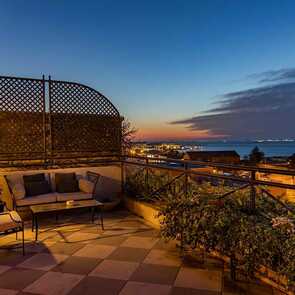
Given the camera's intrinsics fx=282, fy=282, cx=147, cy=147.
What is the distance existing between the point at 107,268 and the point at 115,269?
0.29 feet

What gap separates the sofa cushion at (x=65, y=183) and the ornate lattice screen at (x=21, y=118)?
32.8 inches

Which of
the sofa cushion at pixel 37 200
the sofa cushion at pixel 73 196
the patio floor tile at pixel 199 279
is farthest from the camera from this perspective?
the sofa cushion at pixel 73 196

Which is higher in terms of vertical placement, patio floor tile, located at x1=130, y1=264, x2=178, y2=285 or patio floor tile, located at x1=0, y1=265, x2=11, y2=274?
patio floor tile, located at x1=0, y1=265, x2=11, y2=274

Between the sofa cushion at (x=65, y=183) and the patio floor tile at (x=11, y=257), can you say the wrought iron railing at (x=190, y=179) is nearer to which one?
the sofa cushion at (x=65, y=183)

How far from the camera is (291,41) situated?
8.72 m

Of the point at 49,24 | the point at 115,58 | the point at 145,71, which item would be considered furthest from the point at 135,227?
the point at 145,71

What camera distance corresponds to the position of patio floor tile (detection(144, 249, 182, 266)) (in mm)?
3080

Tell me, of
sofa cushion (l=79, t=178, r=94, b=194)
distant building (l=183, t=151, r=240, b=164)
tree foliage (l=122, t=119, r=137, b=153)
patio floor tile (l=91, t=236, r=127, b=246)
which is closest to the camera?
patio floor tile (l=91, t=236, r=127, b=246)

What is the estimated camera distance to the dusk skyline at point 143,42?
6.73 metres

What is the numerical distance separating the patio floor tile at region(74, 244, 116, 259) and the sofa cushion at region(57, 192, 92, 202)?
4.29 feet

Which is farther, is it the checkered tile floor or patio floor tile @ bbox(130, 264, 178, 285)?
patio floor tile @ bbox(130, 264, 178, 285)

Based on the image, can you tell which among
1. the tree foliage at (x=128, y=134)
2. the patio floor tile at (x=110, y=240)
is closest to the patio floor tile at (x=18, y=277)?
the patio floor tile at (x=110, y=240)

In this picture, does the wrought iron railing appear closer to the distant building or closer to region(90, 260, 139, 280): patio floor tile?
the distant building

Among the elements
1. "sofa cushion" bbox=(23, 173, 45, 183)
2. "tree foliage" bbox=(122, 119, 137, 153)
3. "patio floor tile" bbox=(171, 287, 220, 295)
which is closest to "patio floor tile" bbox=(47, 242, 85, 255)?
"patio floor tile" bbox=(171, 287, 220, 295)
